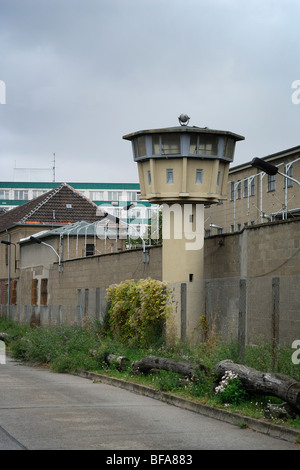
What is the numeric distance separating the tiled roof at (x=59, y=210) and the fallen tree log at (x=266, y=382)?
147ft

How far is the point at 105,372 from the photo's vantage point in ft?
64.6

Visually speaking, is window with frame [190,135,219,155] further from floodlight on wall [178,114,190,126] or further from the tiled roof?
the tiled roof

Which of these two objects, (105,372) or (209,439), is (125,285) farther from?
(209,439)

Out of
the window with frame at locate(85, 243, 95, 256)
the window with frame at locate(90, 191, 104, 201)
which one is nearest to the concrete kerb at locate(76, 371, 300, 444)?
the window with frame at locate(85, 243, 95, 256)

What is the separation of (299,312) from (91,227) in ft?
97.6

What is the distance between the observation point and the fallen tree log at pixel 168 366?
48.3 ft

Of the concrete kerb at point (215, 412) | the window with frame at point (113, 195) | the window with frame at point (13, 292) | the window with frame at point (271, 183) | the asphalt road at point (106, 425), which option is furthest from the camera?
the window with frame at point (113, 195)

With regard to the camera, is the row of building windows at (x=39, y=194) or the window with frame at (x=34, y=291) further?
the row of building windows at (x=39, y=194)

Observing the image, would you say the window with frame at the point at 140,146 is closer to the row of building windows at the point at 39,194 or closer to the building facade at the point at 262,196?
the building facade at the point at 262,196

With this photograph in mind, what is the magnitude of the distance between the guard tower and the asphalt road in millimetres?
6452

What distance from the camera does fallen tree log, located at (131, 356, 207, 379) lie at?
48.3ft

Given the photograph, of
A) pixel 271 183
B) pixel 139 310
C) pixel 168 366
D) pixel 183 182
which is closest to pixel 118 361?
pixel 139 310

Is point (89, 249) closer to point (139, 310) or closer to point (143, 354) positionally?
point (139, 310)

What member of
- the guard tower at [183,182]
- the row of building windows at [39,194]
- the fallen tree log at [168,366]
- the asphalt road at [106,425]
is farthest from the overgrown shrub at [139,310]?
the row of building windows at [39,194]
